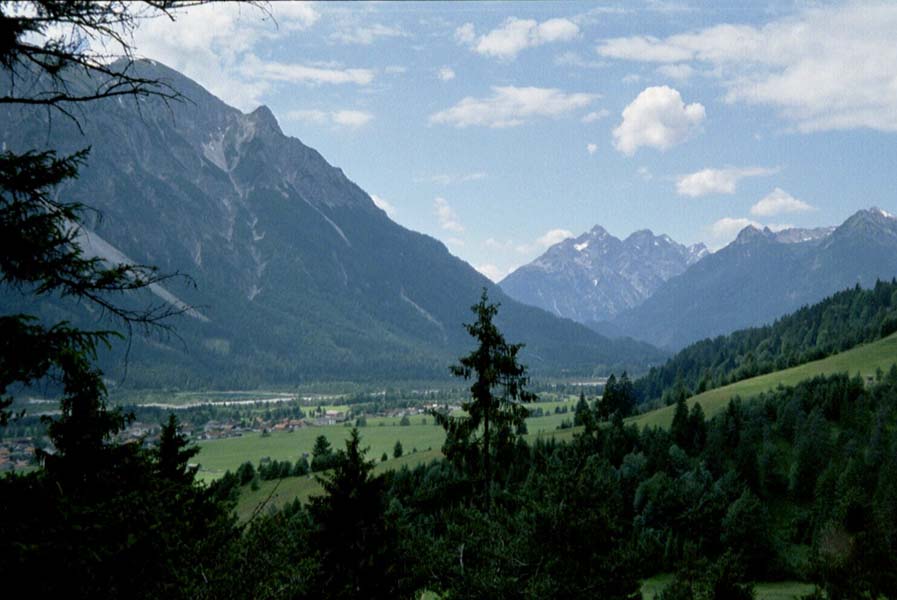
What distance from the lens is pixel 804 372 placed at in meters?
144

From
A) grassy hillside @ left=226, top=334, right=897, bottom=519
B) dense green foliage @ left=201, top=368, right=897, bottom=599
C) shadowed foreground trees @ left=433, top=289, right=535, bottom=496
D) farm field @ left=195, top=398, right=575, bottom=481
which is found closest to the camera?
dense green foliage @ left=201, top=368, right=897, bottom=599

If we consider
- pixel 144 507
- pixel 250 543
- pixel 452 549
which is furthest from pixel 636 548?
pixel 144 507

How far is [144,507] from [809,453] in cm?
9067

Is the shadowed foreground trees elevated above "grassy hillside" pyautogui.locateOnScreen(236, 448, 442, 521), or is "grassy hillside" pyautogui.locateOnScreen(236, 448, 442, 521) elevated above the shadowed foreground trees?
the shadowed foreground trees

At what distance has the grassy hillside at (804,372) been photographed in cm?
13162

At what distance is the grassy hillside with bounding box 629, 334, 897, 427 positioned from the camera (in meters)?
132

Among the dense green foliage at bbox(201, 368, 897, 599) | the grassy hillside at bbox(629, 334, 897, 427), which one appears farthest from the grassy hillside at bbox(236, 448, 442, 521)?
the grassy hillside at bbox(629, 334, 897, 427)

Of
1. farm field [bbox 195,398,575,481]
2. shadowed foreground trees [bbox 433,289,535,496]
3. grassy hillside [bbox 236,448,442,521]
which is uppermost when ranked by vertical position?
shadowed foreground trees [bbox 433,289,535,496]

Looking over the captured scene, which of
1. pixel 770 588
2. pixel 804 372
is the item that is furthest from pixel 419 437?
pixel 770 588

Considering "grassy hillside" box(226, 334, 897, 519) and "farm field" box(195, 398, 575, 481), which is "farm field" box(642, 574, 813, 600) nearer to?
"grassy hillside" box(226, 334, 897, 519)

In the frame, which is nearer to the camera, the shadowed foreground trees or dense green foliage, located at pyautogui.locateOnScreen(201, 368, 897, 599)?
dense green foliage, located at pyautogui.locateOnScreen(201, 368, 897, 599)

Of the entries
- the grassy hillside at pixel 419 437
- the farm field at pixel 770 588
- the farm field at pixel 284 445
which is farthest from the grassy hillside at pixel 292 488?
the farm field at pixel 770 588

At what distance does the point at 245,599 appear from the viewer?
1173 cm

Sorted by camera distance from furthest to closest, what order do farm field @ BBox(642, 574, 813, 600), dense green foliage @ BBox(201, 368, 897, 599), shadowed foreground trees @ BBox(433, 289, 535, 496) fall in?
farm field @ BBox(642, 574, 813, 600) < shadowed foreground trees @ BBox(433, 289, 535, 496) < dense green foliage @ BBox(201, 368, 897, 599)
